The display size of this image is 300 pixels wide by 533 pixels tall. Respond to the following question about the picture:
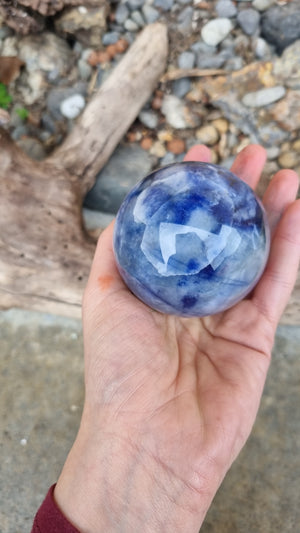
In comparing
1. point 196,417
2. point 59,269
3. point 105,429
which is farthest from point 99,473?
point 59,269

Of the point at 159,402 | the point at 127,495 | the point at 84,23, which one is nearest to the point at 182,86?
the point at 84,23

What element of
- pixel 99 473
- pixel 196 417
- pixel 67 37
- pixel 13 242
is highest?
pixel 67 37

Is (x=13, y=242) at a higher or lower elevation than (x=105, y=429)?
higher

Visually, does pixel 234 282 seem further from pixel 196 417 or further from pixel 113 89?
pixel 113 89

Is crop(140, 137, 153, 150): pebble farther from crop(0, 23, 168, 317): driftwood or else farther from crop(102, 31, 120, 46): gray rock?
crop(102, 31, 120, 46): gray rock

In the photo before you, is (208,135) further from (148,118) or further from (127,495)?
(127,495)

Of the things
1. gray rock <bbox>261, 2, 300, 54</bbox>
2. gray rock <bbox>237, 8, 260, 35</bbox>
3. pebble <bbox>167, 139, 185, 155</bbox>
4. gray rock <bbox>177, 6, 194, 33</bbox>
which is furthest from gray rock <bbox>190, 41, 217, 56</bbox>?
pebble <bbox>167, 139, 185, 155</bbox>
